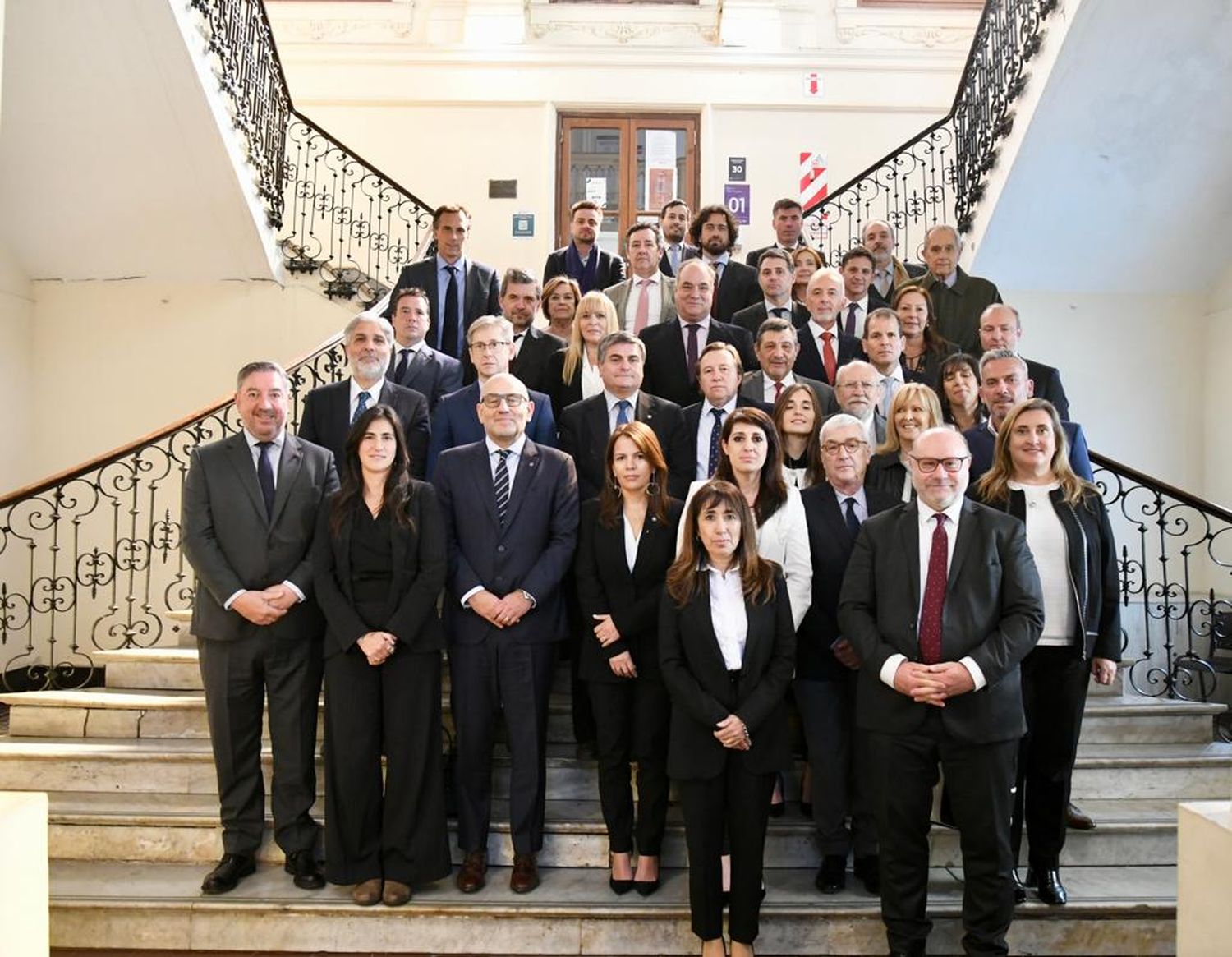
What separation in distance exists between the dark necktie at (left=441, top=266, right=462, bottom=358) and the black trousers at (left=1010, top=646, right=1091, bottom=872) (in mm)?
3301

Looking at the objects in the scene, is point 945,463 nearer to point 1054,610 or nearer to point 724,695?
point 1054,610

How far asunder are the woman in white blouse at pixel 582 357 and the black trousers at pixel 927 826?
209 centimetres

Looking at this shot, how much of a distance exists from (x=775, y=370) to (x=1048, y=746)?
1760 millimetres

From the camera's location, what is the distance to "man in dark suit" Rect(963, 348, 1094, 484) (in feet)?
12.0

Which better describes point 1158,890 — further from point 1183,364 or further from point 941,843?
point 1183,364

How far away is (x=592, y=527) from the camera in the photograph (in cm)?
343

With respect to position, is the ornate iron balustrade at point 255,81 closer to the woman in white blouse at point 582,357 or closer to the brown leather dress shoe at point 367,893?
the woman in white blouse at point 582,357

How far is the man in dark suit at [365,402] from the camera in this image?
13.2 ft

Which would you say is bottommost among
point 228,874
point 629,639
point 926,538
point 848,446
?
point 228,874

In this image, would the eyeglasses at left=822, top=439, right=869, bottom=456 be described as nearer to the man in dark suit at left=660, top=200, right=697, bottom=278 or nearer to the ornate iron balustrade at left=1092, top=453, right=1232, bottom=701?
the man in dark suit at left=660, top=200, right=697, bottom=278

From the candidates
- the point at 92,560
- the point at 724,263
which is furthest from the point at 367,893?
the point at 92,560

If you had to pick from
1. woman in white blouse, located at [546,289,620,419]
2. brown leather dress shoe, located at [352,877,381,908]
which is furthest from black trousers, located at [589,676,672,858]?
woman in white blouse, located at [546,289,620,419]

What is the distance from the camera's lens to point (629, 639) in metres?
3.36

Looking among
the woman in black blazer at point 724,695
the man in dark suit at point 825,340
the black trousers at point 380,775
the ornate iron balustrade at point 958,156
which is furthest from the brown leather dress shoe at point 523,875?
the ornate iron balustrade at point 958,156
